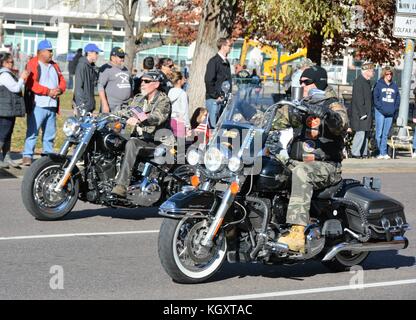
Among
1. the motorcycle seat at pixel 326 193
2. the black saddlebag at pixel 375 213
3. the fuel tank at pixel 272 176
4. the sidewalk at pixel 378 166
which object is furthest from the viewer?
the sidewalk at pixel 378 166

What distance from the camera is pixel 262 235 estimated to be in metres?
7.98

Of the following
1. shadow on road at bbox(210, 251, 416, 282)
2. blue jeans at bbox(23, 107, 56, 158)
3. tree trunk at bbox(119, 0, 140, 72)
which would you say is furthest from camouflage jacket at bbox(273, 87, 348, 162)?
tree trunk at bbox(119, 0, 140, 72)

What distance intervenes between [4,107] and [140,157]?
3908mm

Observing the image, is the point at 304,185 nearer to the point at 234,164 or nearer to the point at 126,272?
the point at 234,164

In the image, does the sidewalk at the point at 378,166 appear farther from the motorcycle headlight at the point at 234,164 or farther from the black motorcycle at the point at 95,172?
the motorcycle headlight at the point at 234,164

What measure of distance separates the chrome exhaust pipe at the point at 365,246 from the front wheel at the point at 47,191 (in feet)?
11.8

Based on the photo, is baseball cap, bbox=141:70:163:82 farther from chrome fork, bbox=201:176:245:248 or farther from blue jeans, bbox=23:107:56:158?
blue jeans, bbox=23:107:56:158

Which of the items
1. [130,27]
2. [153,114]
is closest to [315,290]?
[153,114]

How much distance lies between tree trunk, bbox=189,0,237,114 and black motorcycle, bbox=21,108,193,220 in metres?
8.04

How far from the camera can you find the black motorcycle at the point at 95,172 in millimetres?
10758

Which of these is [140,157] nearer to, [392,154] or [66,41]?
[392,154]

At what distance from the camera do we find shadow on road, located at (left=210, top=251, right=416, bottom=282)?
8.66 m

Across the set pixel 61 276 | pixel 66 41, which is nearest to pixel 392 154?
pixel 61 276

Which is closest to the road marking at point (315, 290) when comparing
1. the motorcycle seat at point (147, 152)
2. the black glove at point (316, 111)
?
the black glove at point (316, 111)
